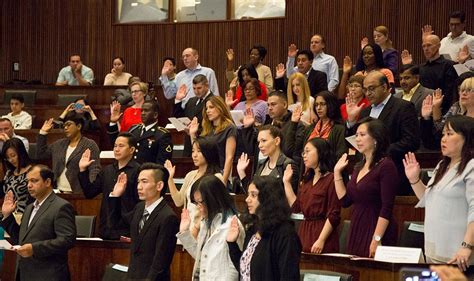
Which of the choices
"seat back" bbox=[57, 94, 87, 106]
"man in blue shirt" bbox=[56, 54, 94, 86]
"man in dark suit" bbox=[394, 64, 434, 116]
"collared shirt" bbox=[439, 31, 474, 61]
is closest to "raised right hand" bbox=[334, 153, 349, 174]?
"man in dark suit" bbox=[394, 64, 434, 116]

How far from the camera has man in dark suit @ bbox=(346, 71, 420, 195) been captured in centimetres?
654

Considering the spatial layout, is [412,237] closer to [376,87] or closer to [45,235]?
[376,87]

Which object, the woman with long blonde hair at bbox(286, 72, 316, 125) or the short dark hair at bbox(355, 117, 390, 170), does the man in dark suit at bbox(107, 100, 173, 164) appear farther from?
the short dark hair at bbox(355, 117, 390, 170)

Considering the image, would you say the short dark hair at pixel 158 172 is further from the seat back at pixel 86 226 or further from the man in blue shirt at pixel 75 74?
the man in blue shirt at pixel 75 74

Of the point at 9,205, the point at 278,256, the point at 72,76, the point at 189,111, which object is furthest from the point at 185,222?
the point at 72,76

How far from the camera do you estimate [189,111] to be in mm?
9352

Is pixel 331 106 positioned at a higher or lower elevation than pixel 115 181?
higher

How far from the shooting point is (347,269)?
552cm

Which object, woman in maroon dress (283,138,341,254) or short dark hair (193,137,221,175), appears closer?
woman in maroon dress (283,138,341,254)

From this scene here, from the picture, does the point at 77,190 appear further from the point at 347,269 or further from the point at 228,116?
the point at 347,269

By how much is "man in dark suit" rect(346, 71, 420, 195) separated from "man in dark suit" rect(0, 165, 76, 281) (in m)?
2.08

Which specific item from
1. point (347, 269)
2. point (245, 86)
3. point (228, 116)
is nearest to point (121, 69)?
point (245, 86)

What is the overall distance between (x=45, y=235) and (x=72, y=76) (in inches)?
257

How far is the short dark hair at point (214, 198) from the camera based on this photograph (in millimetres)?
5754
